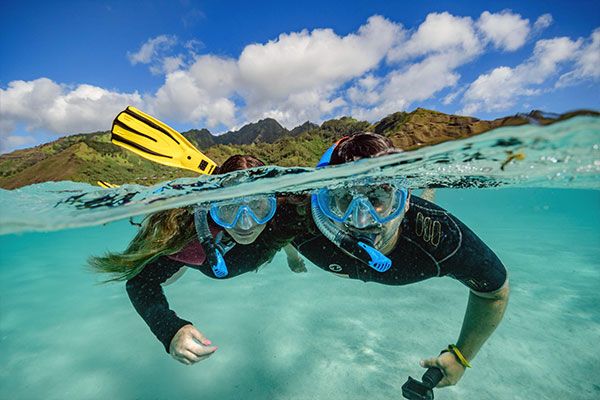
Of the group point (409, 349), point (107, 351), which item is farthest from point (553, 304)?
point (107, 351)

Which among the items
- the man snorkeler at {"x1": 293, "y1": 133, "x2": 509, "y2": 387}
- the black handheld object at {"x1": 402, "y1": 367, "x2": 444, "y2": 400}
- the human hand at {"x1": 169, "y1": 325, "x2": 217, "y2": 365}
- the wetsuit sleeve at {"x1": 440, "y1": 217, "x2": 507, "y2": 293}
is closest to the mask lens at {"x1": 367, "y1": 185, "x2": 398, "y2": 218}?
the man snorkeler at {"x1": 293, "y1": 133, "x2": 509, "y2": 387}

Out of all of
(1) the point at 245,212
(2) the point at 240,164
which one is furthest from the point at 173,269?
(2) the point at 240,164

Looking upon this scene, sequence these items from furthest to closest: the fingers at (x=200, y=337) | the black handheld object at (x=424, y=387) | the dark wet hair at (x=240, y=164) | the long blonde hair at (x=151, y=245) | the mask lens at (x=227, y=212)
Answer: the dark wet hair at (x=240, y=164) → the mask lens at (x=227, y=212) → the long blonde hair at (x=151, y=245) → the black handheld object at (x=424, y=387) → the fingers at (x=200, y=337)

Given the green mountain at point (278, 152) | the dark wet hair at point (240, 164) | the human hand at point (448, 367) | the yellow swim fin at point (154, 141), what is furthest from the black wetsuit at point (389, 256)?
the yellow swim fin at point (154, 141)

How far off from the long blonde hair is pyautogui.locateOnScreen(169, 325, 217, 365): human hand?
1.13 m

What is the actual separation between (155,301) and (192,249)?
85 centimetres

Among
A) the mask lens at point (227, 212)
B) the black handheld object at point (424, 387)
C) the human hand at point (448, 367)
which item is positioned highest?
the mask lens at point (227, 212)

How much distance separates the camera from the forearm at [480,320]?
3494mm

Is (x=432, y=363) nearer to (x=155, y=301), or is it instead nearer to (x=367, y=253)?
(x=367, y=253)

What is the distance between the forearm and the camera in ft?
11.5

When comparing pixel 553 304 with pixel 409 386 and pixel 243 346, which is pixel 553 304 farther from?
pixel 243 346

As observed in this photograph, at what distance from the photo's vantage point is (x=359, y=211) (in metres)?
3.76

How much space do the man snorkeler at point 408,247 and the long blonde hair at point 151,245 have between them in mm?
1920

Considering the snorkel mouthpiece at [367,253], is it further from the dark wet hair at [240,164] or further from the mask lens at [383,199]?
the dark wet hair at [240,164]
